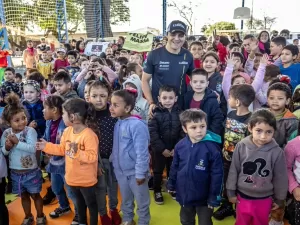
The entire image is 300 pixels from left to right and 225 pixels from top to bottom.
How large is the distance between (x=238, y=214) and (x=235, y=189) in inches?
9.4

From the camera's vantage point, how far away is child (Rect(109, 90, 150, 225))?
258 cm

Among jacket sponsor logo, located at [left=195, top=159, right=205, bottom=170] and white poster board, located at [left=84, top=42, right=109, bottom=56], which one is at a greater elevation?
white poster board, located at [left=84, top=42, right=109, bottom=56]

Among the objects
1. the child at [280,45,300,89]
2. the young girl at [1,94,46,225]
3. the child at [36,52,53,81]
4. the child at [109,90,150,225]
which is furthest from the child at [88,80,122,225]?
the child at [36,52,53,81]

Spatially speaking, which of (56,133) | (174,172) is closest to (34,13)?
(56,133)

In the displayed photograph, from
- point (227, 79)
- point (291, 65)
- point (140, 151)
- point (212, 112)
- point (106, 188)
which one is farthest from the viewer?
point (291, 65)

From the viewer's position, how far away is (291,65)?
4.08m

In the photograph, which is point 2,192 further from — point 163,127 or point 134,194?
point 163,127

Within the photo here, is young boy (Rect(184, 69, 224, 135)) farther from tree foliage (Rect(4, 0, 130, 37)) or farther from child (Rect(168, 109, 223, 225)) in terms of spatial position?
tree foliage (Rect(4, 0, 130, 37))

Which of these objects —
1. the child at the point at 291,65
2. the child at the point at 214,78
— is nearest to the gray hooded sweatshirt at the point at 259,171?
the child at the point at 214,78

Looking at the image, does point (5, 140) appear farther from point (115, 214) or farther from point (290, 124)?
point (290, 124)

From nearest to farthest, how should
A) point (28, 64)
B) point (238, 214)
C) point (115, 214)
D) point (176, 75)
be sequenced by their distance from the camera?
point (238, 214), point (115, 214), point (176, 75), point (28, 64)

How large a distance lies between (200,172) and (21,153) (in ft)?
5.38

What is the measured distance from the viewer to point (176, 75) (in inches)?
134

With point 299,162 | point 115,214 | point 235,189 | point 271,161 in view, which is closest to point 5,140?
point 115,214
